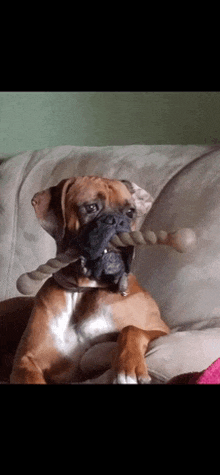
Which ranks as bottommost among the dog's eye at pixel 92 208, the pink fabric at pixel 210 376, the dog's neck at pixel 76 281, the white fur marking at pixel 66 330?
the white fur marking at pixel 66 330

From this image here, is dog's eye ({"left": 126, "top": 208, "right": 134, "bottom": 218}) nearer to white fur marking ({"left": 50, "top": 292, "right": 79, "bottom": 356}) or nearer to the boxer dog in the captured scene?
the boxer dog

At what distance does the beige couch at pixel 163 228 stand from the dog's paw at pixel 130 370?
1 centimetres

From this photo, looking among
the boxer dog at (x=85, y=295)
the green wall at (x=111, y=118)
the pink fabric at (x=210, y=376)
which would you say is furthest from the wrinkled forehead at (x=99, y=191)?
the green wall at (x=111, y=118)

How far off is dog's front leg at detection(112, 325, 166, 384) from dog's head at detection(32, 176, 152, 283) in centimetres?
7

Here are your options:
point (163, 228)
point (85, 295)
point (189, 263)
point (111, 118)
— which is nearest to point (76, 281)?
point (85, 295)

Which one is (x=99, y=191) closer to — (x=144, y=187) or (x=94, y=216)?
(x=94, y=216)

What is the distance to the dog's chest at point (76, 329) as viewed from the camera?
860mm

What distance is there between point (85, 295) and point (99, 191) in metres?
0.14

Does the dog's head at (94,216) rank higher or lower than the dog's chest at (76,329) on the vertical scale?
higher

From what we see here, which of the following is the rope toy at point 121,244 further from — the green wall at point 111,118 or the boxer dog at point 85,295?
the green wall at point 111,118

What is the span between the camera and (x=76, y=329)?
2.85 ft

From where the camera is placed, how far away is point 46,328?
0.88 meters
